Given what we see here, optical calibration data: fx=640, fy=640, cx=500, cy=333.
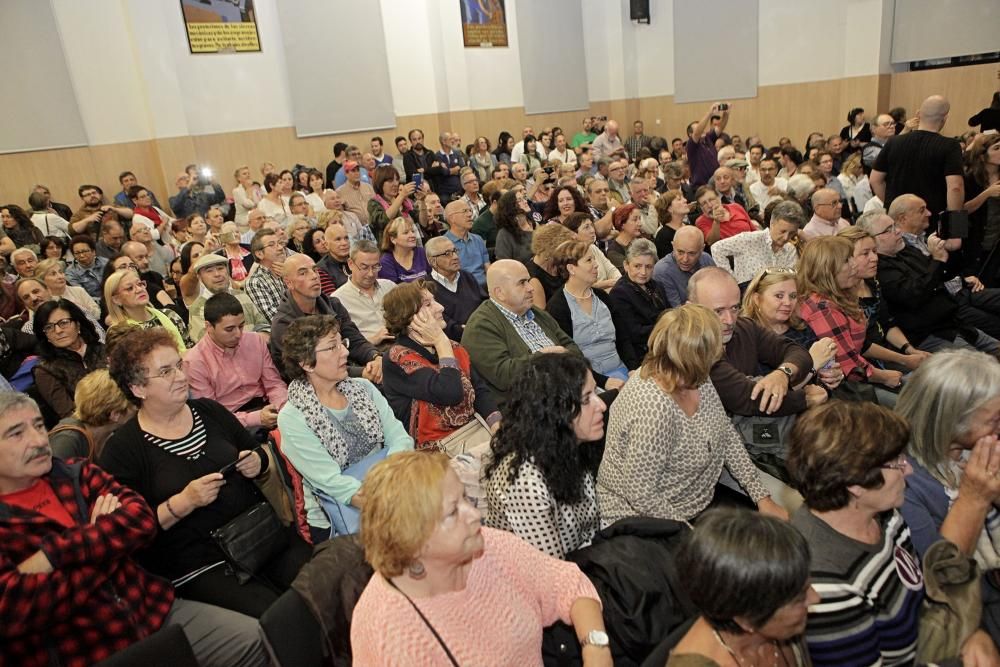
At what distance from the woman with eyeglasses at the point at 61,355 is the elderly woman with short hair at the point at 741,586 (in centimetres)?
324

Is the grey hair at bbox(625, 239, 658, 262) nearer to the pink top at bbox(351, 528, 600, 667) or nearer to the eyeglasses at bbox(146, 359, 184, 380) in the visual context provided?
the pink top at bbox(351, 528, 600, 667)

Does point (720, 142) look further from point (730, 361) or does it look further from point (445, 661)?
point (445, 661)

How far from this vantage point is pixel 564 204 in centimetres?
573

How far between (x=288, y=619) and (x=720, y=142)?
1065cm

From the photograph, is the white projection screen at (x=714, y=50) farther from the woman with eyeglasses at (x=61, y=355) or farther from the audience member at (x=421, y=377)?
the woman with eyeglasses at (x=61, y=355)

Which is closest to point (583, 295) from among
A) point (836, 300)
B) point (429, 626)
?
point (836, 300)

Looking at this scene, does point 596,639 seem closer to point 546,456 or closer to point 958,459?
point 546,456

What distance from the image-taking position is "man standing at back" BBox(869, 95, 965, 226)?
499 centimetres

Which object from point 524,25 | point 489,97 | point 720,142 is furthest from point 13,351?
point 524,25

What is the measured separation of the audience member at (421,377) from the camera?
9.41 ft

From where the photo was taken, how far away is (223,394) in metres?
3.39

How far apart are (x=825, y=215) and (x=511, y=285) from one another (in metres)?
3.16

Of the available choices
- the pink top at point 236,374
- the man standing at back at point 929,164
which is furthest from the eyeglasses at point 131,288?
the man standing at back at point 929,164

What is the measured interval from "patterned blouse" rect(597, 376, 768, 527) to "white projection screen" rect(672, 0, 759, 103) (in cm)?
1255
